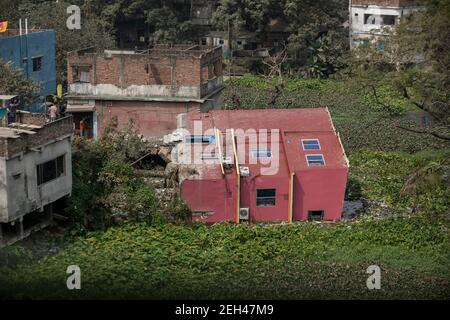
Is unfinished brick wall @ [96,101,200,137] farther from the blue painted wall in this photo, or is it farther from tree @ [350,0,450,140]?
tree @ [350,0,450,140]

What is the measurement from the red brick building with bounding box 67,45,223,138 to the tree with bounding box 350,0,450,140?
7303 millimetres

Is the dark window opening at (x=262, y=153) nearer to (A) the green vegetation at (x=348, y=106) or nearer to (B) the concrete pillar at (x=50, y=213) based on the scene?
(B) the concrete pillar at (x=50, y=213)

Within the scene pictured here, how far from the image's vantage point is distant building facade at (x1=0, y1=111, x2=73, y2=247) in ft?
68.0

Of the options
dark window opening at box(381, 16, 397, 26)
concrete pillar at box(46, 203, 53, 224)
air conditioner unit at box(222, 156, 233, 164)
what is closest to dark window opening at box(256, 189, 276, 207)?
air conditioner unit at box(222, 156, 233, 164)

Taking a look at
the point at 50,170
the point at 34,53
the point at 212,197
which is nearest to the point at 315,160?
the point at 212,197

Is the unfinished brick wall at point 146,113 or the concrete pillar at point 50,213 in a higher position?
the unfinished brick wall at point 146,113

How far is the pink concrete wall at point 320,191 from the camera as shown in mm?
25384

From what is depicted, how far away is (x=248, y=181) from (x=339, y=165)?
2.72 metres

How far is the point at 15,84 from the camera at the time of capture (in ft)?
99.6

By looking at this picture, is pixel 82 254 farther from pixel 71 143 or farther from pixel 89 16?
pixel 89 16

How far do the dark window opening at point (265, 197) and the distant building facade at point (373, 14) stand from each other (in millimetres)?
26184

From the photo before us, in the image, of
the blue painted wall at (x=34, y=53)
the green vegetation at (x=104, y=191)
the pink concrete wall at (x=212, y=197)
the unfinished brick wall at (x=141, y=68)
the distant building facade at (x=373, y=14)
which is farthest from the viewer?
the distant building facade at (x=373, y=14)

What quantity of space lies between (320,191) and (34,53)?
55.1 ft

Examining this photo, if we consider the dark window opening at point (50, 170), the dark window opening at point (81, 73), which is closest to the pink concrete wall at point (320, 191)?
the dark window opening at point (50, 170)
